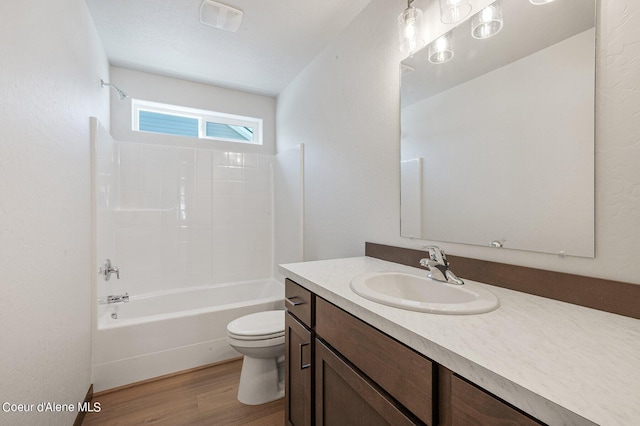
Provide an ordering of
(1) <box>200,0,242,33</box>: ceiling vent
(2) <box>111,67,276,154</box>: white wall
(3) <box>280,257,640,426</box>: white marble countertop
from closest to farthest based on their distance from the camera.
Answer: (3) <box>280,257,640,426</box>: white marble countertop → (1) <box>200,0,242,33</box>: ceiling vent → (2) <box>111,67,276,154</box>: white wall

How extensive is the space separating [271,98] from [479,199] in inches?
108

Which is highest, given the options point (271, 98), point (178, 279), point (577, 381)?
point (271, 98)

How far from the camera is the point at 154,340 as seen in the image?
204 centimetres

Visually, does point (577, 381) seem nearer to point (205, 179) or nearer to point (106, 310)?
point (106, 310)

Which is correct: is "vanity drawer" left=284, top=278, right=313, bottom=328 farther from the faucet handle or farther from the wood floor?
the wood floor

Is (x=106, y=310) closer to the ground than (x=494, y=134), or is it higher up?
closer to the ground

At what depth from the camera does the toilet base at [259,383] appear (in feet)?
5.78

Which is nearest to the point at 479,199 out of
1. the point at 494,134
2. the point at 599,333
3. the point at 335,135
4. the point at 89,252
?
the point at 494,134

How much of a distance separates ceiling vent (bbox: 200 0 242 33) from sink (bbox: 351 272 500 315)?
181 cm

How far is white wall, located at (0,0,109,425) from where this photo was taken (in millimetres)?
930

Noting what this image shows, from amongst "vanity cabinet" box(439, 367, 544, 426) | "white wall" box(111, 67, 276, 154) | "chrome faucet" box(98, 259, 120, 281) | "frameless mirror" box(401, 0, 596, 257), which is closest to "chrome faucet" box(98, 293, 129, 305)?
"chrome faucet" box(98, 259, 120, 281)

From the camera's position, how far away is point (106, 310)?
2.19 metres

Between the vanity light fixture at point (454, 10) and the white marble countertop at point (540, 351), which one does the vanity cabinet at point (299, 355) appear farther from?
the vanity light fixture at point (454, 10)

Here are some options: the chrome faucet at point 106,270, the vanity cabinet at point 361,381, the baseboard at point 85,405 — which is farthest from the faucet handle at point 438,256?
the chrome faucet at point 106,270
